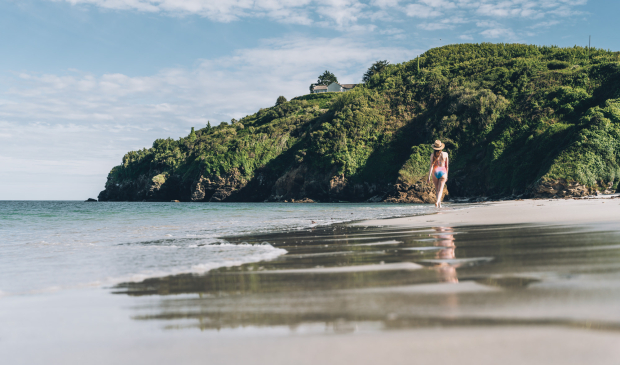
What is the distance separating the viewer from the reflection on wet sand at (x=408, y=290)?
1.63 metres

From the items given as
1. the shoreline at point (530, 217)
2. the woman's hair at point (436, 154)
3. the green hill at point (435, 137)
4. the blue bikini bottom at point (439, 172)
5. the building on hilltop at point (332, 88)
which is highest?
the building on hilltop at point (332, 88)

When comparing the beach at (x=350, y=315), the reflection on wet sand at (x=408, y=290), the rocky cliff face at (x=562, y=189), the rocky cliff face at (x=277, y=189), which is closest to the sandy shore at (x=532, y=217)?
the reflection on wet sand at (x=408, y=290)

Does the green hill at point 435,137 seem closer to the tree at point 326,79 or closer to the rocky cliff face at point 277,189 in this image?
the rocky cliff face at point 277,189

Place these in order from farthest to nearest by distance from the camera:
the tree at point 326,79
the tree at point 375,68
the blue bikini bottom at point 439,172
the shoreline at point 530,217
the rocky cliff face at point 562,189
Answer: the tree at point 326,79 < the tree at point 375,68 < the rocky cliff face at point 562,189 < the blue bikini bottom at point 439,172 < the shoreline at point 530,217

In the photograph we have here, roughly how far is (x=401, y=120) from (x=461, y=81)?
805 cm

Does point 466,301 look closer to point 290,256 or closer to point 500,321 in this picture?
point 500,321

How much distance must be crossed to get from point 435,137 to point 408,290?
41470 mm

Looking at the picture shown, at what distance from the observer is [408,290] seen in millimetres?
2145

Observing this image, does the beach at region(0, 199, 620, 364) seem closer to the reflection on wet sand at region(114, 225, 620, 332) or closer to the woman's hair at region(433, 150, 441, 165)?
the reflection on wet sand at region(114, 225, 620, 332)

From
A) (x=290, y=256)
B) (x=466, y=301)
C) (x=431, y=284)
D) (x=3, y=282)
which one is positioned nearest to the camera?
(x=466, y=301)

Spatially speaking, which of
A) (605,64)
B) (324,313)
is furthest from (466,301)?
(605,64)

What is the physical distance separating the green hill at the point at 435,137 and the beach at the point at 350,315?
85.2 ft

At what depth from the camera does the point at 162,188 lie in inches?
2520

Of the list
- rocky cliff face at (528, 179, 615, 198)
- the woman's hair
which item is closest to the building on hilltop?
rocky cliff face at (528, 179, 615, 198)
